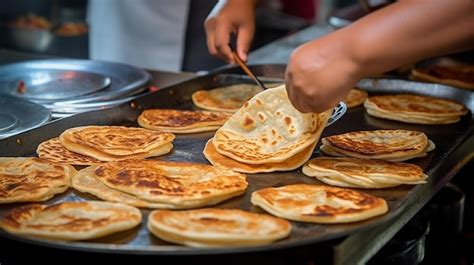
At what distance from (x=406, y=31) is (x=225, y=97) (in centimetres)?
155

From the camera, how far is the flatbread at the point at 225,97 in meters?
3.60

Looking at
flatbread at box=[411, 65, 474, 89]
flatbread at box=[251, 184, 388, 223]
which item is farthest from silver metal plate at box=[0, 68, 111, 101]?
flatbread at box=[411, 65, 474, 89]

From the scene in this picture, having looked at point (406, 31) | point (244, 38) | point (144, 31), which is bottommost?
point (144, 31)

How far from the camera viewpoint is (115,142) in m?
2.96

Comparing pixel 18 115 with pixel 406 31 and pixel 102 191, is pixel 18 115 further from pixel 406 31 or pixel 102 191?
pixel 406 31

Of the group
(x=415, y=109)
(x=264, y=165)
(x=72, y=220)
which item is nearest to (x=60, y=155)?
(x=72, y=220)

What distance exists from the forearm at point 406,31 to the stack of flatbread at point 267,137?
0.48 m

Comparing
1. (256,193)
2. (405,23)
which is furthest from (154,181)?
(405,23)

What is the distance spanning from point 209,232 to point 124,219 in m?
0.27

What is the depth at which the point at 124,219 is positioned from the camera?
7.25ft

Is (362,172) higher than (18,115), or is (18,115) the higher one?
(362,172)

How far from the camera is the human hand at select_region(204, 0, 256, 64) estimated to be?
12.0 feet

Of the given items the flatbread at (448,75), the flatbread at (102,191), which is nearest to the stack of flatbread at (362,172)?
the flatbread at (102,191)

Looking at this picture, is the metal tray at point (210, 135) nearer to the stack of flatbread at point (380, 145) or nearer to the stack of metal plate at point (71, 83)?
the stack of flatbread at point (380, 145)
